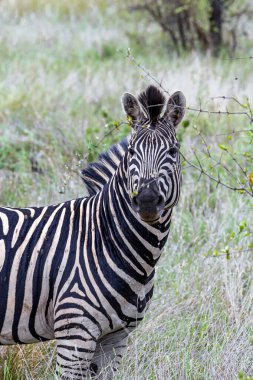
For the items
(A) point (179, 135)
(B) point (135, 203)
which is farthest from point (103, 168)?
(A) point (179, 135)

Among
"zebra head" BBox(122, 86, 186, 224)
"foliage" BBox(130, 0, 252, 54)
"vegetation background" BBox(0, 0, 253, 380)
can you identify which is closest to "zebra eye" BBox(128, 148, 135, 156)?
"zebra head" BBox(122, 86, 186, 224)

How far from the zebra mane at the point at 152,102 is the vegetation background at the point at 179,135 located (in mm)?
196

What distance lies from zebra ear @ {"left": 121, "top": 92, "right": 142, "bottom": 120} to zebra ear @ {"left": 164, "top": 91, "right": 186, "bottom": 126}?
0.16 meters

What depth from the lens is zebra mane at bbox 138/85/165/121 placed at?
395 cm

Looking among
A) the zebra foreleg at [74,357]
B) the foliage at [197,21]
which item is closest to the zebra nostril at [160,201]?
the zebra foreleg at [74,357]

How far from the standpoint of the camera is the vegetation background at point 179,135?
4496 mm

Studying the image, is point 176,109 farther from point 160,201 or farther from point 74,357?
point 74,357

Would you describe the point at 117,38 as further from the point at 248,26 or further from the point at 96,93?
the point at 96,93

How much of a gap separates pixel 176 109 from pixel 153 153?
0.41 m

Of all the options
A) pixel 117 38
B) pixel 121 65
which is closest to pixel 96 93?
pixel 121 65

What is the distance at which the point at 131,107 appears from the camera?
13.3 feet

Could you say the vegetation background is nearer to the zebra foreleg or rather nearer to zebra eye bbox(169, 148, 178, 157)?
zebra eye bbox(169, 148, 178, 157)

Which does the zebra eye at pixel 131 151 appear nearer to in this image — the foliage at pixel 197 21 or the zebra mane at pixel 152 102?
the zebra mane at pixel 152 102

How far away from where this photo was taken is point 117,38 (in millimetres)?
13594
